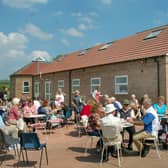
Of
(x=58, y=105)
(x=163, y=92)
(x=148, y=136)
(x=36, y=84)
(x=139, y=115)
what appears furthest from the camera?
(x=36, y=84)

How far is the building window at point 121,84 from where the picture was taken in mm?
20141

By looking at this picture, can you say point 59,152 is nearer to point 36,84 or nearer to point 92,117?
point 92,117

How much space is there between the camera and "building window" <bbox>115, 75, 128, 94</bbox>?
66.1ft

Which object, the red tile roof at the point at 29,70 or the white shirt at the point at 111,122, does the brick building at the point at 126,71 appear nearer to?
the red tile roof at the point at 29,70

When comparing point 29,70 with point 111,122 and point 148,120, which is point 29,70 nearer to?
point 148,120

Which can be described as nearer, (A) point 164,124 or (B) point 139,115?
(A) point 164,124

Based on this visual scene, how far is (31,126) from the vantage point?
11.8m

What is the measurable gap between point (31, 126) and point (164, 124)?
16.8ft

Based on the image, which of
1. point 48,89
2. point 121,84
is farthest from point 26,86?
point 121,84

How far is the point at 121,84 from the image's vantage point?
20.6m

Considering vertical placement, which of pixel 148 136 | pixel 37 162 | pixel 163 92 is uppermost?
pixel 163 92

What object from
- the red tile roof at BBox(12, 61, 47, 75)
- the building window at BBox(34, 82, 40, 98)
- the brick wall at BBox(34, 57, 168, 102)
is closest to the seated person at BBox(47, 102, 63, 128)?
the brick wall at BBox(34, 57, 168, 102)

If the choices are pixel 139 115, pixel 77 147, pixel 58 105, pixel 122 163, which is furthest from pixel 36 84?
pixel 122 163

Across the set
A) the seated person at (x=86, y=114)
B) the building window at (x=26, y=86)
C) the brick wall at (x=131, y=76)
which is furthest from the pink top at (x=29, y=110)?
the building window at (x=26, y=86)
